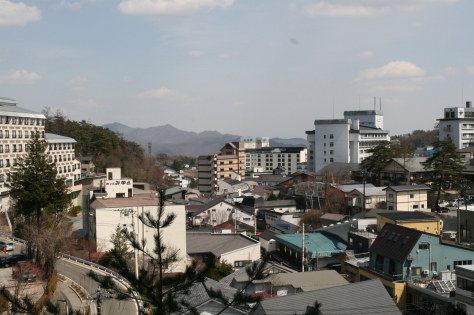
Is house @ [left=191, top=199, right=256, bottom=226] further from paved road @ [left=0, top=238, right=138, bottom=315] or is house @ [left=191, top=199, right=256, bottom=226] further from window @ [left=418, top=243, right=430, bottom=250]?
window @ [left=418, top=243, right=430, bottom=250]

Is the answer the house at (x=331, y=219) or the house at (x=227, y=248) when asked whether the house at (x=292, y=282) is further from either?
the house at (x=331, y=219)

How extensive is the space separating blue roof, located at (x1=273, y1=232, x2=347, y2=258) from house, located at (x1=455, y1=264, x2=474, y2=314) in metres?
6.02

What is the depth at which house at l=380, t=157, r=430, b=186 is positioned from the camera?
86.9 feet

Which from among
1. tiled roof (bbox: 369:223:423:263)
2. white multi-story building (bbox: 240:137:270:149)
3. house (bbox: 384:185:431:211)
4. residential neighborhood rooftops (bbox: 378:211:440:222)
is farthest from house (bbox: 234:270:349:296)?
white multi-story building (bbox: 240:137:270:149)

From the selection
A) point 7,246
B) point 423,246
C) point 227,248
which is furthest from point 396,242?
point 7,246

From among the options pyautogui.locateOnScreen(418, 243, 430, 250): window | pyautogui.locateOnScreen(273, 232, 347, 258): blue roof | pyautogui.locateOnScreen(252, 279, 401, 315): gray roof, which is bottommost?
pyautogui.locateOnScreen(273, 232, 347, 258): blue roof

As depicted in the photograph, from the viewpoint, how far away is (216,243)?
18516mm

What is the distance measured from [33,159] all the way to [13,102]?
11894mm

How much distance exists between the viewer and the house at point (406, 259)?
12.8m

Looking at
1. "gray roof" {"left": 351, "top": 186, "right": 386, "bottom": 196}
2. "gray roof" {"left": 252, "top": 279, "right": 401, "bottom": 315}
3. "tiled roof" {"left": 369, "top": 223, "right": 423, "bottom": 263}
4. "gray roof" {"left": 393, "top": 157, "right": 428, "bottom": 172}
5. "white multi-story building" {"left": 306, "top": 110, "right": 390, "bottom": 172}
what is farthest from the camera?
"white multi-story building" {"left": 306, "top": 110, "right": 390, "bottom": 172}

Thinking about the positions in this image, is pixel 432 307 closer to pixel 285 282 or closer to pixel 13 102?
pixel 285 282

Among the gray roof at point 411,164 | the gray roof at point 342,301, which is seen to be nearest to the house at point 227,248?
the gray roof at point 342,301

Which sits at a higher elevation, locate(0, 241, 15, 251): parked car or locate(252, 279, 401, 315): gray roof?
locate(252, 279, 401, 315): gray roof

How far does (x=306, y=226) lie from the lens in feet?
74.4
